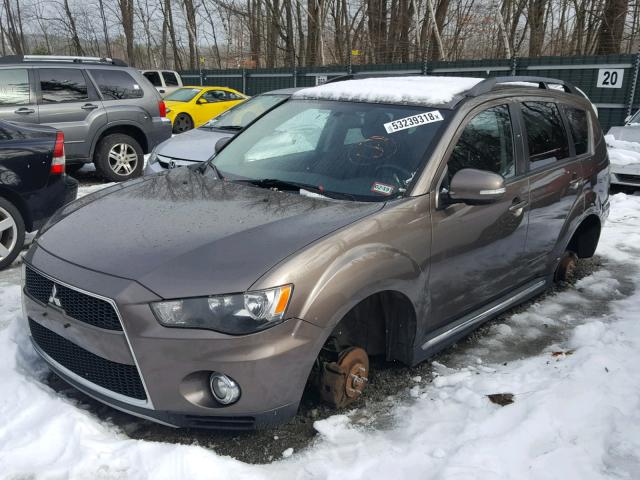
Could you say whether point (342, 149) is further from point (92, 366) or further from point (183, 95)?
point (183, 95)

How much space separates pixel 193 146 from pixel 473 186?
16.8ft

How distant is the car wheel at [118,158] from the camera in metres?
9.11

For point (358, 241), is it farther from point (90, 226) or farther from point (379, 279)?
point (90, 226)

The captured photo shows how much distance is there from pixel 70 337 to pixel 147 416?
0.51 meters

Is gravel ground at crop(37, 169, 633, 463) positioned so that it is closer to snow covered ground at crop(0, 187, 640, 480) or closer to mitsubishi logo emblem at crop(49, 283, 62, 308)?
snow covered ground at crop(0, 187, 640, 480)

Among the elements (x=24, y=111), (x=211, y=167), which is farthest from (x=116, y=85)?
(x=211, y=167)

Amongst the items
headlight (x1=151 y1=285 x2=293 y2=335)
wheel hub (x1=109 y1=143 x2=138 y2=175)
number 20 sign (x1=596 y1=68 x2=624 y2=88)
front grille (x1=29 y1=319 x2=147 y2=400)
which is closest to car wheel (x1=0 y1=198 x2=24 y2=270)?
front grille (x1=29 y1=319 x2=147 y2=400)

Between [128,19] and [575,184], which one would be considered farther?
[128,19]

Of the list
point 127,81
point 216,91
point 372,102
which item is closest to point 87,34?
point 216,91

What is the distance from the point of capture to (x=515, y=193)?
12.3ft

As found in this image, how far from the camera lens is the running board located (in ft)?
11.1

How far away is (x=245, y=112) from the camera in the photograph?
854cm

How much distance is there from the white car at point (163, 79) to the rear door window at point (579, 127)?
17961mm

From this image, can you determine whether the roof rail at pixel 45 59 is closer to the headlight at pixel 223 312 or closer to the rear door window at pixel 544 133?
the rear door window at pixel 544 133
